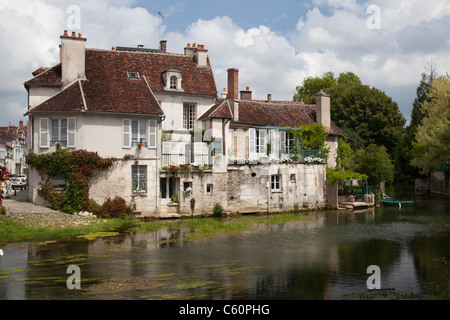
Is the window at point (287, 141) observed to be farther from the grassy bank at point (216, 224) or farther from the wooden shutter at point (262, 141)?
the grassy bank at point (216, 224)

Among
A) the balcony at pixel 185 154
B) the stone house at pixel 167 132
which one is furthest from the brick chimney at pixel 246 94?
the balcony at pixel 185 154

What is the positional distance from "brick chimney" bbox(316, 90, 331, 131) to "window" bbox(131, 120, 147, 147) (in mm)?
17297

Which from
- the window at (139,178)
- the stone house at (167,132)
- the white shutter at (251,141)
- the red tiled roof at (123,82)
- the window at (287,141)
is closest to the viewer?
the stone house at (167,132)

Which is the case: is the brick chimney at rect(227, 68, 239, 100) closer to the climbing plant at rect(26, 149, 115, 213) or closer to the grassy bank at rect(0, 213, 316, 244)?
the grassy bank at rect(0, 213, 316, 244)

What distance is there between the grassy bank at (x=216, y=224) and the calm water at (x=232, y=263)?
1036 mm

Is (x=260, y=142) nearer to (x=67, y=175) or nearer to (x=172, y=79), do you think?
(x=172, y=79)

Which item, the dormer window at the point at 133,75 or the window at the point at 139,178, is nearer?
the window at the point at 139,178

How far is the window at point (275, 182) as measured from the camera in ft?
114

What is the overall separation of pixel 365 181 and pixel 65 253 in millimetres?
28679

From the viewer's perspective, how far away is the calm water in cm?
1393

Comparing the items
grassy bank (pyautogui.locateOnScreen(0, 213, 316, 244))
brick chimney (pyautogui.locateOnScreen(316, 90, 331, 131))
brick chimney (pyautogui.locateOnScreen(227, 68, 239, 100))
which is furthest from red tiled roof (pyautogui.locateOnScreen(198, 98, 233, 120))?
brick chimney (pyautogui.locateOnScreen(316, 90, 331, 131))

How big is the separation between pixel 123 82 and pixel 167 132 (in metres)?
4.87

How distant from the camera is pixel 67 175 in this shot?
2734 centimetres
